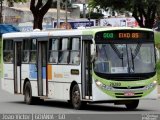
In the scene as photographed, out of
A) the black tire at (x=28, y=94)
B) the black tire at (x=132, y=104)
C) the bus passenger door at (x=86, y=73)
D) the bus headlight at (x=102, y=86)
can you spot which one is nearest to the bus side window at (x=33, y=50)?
the black tire at (x=28, y=94)

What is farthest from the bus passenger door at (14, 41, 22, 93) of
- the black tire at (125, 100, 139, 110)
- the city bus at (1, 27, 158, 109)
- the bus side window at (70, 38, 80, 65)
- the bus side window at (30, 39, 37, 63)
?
the black tire at (125, 100, 139, 110)

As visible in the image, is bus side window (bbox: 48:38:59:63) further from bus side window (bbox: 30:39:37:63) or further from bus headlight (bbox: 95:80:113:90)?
bus headlight (bbox: 95:80:113:90)

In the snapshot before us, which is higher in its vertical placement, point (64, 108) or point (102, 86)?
point (102, 86)

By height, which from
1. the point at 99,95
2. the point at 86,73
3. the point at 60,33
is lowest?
the point at 99,95

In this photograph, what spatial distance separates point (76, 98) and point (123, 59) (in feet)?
6.38

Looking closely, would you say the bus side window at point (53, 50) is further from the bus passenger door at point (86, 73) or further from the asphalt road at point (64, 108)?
the bus passenger door at point (86, 73)

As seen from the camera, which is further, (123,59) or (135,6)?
(135,6)

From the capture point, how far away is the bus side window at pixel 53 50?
2405cm

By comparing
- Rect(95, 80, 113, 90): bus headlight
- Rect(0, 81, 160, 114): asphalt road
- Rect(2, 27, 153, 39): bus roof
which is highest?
Answer: Rect(2, 27, 153, 39): bus roof

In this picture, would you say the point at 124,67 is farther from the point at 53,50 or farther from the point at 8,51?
the point at 8,51

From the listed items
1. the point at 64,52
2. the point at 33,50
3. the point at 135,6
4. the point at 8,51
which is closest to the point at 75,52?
the point at 64,52

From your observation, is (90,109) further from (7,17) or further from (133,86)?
(7,17)

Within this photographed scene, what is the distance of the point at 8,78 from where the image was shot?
27.6 m

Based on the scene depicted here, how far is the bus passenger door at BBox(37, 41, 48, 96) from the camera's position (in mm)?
24734
